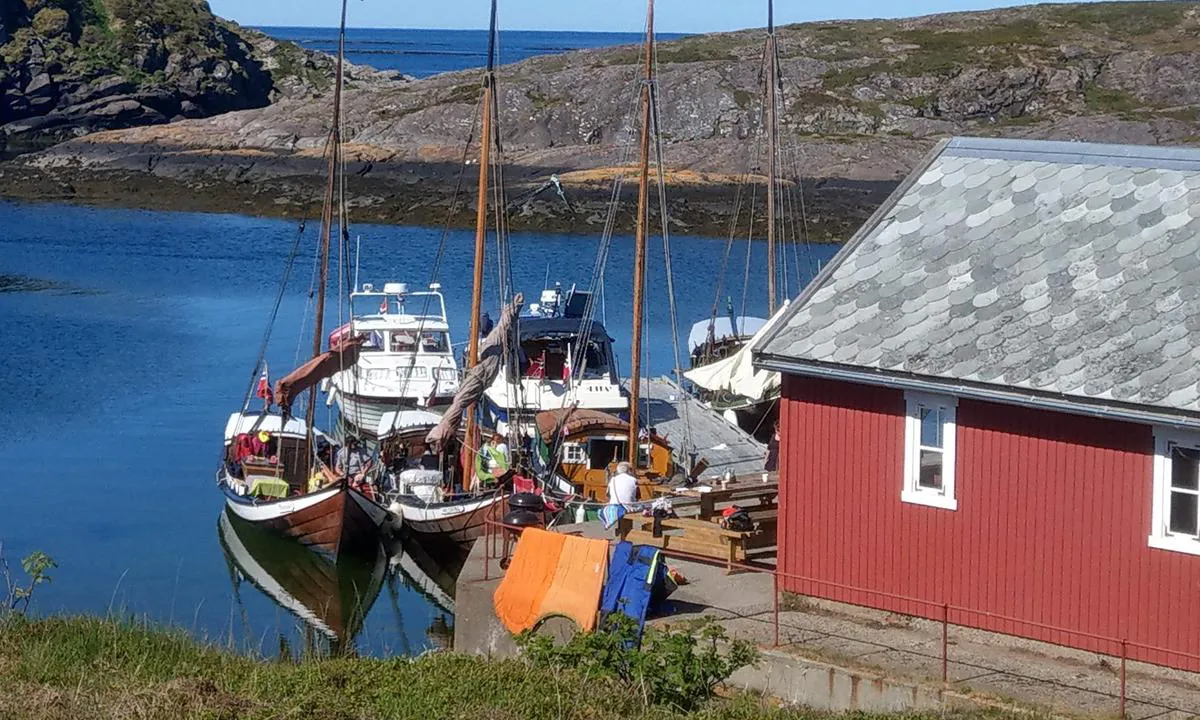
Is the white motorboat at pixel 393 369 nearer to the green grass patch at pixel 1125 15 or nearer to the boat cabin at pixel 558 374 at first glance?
the boat cabin at pixel 558 374

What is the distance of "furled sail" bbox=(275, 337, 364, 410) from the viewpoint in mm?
31906

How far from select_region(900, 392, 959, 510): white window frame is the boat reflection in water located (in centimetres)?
1112

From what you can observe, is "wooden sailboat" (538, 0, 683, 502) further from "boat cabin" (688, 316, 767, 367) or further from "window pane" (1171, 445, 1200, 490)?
"window pane" (1171, 445, 1200, 490)

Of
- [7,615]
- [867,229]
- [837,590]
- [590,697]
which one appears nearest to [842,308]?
[867,229]

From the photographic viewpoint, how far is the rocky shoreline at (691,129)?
276 ft

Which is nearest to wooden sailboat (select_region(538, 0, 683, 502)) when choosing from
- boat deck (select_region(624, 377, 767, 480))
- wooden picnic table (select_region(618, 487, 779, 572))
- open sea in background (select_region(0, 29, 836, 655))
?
boat deck (select_region(624, 377, 767, 480))

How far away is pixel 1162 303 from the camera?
1639 centimetres

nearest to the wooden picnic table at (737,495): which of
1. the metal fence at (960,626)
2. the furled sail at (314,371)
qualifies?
the metal fence at (960,626)

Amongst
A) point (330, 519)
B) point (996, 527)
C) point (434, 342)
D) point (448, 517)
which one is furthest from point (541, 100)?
point (996, 527)

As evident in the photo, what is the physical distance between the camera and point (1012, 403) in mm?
16312

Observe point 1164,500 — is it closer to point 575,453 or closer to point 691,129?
point 575,453

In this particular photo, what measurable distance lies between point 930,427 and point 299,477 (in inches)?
714

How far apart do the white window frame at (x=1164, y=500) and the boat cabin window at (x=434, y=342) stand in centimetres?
2460

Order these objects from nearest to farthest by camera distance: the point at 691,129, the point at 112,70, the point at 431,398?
1. the point at 431,398
2. the point at 691,129
3. the point at 112,70
